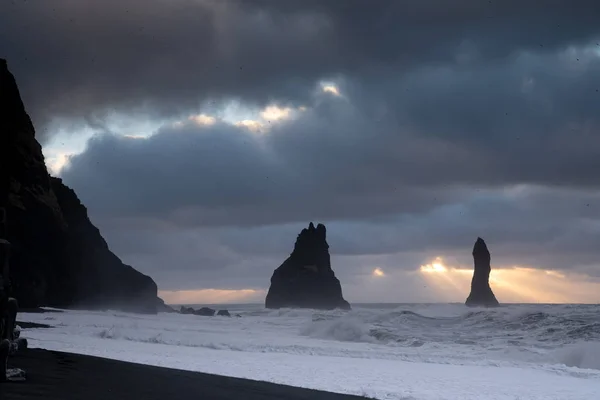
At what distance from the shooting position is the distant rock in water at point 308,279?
13562 centimetres

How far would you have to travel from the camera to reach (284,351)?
28703mm

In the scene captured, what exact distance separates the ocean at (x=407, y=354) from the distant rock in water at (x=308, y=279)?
3529 inches

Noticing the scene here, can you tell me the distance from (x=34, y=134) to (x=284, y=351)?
4675 centimetres

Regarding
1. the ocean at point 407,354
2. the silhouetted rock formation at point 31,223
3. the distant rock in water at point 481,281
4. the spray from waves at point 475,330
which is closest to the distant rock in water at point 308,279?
the distant rock in water at point 481,281

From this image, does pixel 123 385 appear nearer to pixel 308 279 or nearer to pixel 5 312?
pixel 5 312

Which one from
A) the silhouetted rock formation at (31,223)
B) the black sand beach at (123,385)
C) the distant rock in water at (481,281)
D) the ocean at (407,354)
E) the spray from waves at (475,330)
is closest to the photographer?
the black sand beach at (123,385)

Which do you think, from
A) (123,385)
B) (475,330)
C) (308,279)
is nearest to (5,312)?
(123,385)

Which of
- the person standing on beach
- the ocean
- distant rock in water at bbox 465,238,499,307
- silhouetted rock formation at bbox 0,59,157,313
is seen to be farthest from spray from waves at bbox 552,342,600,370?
distant rock in water at bbox 465,238,499,307

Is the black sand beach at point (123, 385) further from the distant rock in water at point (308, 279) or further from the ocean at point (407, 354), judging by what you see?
the distant rock in water at point (308, 279)

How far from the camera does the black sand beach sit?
43.1 feet

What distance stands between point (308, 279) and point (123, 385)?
401 feet

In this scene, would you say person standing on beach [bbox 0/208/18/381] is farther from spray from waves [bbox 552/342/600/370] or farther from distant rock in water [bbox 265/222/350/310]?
distant rock in water [bbox 265/222/350/310]

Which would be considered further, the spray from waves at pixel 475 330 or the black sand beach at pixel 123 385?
the spray from waves at pixel 475 330

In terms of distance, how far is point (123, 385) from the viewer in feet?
49.1
